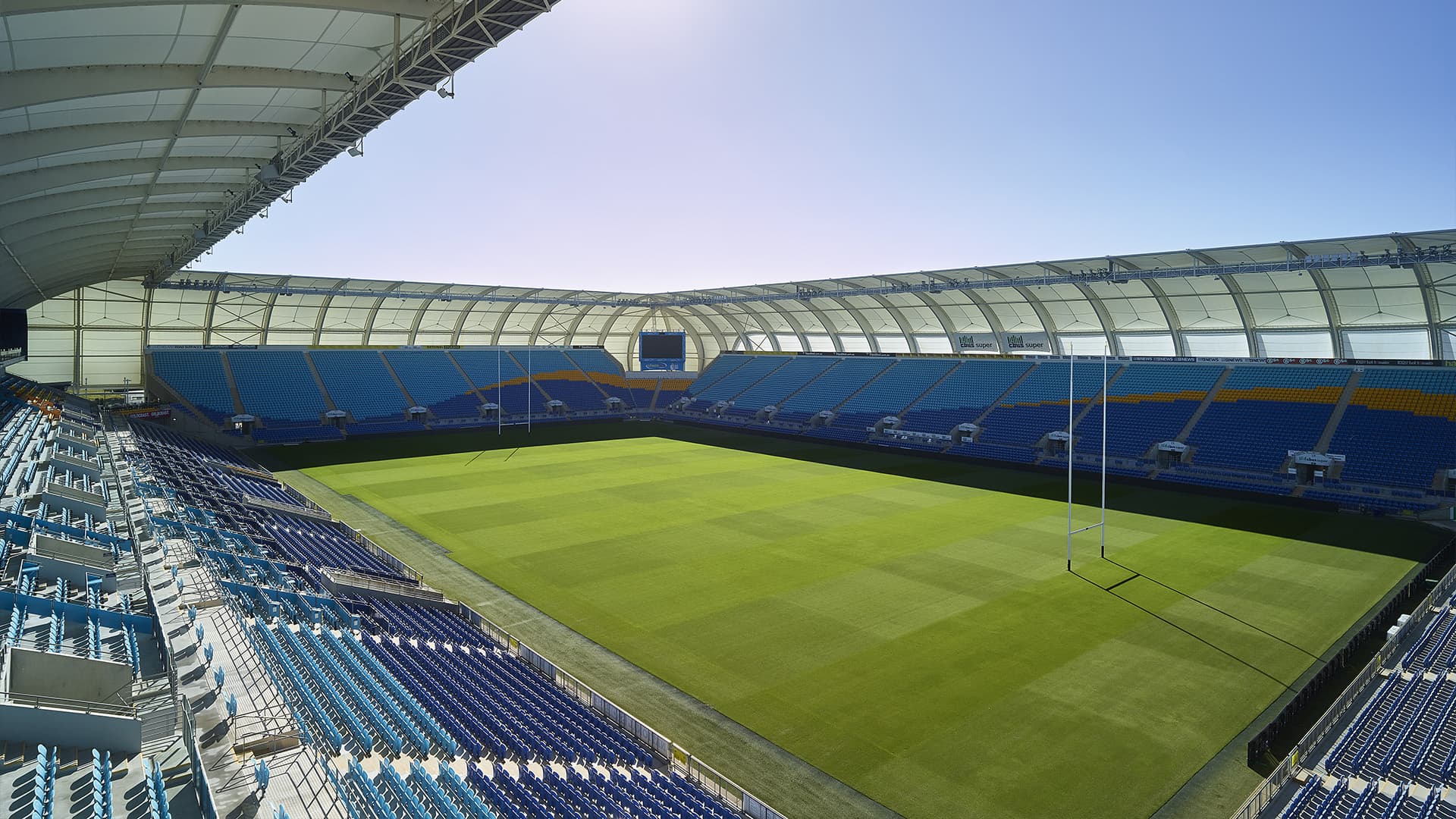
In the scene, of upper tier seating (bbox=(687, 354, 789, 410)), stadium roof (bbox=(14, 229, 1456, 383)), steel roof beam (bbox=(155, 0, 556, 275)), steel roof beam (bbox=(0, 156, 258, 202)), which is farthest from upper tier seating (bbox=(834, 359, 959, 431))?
Answer: steel roof beam (bbox=(0, 156, 258, 202))

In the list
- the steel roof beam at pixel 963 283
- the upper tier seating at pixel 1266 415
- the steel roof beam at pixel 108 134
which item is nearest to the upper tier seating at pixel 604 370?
the steel roof beam at pixel 963 283

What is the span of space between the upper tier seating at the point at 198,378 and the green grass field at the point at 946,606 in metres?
15.7

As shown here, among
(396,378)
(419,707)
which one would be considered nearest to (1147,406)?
(419,707)

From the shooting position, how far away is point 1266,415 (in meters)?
34.2

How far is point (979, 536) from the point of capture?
77.3ft

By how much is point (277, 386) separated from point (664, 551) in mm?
35810

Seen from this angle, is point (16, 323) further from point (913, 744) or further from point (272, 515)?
point (913, 744)

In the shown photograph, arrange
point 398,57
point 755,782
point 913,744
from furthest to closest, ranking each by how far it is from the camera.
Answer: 1. point 398,57
2. point 913,744
3. point 755,782

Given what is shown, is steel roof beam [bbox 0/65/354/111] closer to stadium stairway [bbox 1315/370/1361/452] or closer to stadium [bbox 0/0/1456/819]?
stadium [bbox 0/0/1456/819]

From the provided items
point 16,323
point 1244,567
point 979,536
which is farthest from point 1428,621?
point 16,323

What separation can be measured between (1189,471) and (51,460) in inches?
1572

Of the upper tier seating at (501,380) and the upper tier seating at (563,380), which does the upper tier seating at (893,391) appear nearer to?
the upper tier seating at (563,380)

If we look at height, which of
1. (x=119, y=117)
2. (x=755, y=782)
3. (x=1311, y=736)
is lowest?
(x=755, y=782)

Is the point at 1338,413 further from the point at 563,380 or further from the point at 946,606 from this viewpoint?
the point at 563,380
